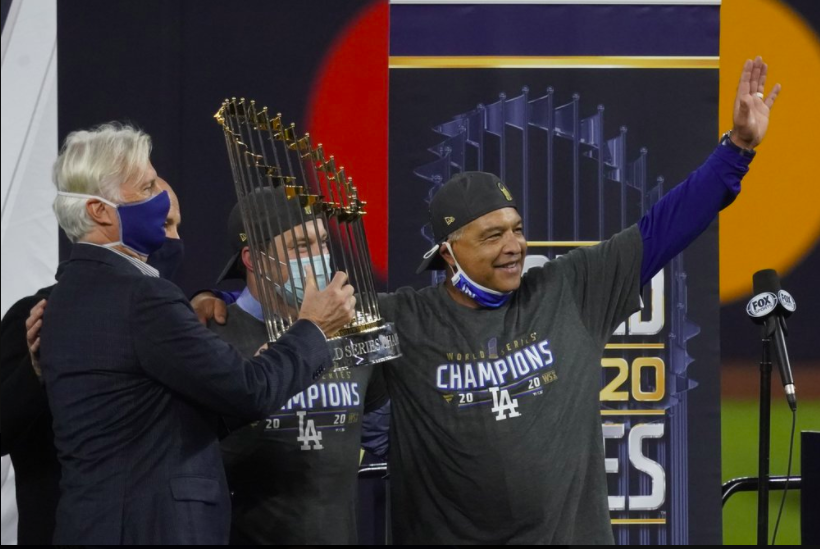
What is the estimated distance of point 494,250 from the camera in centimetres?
257

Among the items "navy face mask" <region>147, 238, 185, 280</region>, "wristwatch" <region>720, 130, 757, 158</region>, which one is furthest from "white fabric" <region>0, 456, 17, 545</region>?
"wristwatch" <region>720, 130, 757, 158</region>

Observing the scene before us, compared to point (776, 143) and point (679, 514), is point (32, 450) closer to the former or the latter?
point (679, 514)

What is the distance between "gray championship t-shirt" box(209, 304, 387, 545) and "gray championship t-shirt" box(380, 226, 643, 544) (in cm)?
13

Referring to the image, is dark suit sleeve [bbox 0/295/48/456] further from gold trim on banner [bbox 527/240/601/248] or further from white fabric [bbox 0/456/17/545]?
gold trim on banner [bbox 527/240/601/248]

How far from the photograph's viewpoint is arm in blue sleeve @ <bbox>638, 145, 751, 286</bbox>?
247 cm

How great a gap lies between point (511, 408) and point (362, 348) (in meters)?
0.45

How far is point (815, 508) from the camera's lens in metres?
2.56

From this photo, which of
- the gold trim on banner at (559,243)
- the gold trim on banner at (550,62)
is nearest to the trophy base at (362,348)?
the gold trim on banner at (559,243)

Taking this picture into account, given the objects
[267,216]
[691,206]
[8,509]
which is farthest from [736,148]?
[8,509]

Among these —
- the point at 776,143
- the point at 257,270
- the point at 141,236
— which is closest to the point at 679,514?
the point at 776,143

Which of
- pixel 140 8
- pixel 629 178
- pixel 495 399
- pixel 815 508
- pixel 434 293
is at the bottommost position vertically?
pixel 815 508

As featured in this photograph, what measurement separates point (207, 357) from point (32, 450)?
0.80m

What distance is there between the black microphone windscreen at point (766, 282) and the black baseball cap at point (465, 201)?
772 millimetres

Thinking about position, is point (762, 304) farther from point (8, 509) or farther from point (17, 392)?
point (8, 509)
